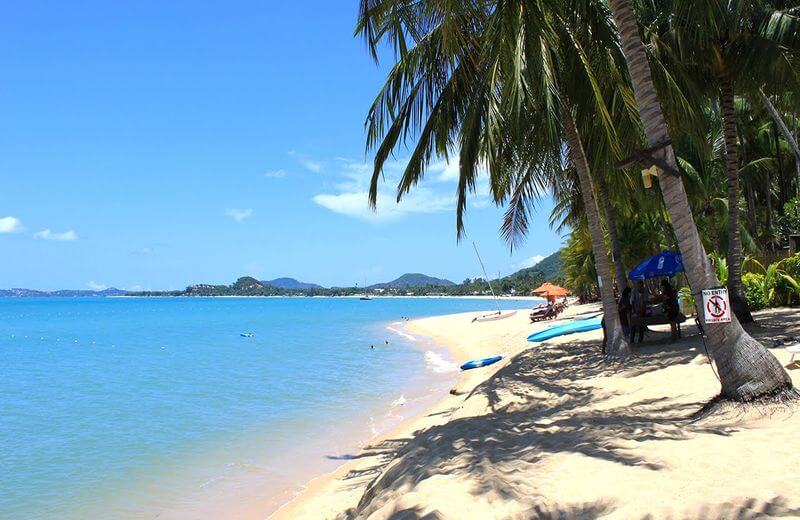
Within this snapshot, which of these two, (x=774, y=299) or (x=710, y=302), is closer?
(x=710, y=302)

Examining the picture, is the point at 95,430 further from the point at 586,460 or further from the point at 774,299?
the point at 774,299

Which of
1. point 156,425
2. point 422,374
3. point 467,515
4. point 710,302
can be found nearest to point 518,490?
point 467,515

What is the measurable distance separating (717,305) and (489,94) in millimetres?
4395

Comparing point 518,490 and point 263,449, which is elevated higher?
point 518,490

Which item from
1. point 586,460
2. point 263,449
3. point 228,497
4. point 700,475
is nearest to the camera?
point 700,475

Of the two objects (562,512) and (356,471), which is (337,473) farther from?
(562,512)

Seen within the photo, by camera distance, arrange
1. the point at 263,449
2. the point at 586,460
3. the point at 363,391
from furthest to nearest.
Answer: the point at 363,391, the point at 263,449, the point at 586,460

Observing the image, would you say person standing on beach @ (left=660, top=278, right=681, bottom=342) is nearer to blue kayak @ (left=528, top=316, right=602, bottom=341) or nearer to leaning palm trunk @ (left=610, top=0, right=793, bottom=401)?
leaning palm trunk @ (left=610, top=0, right=793, bottom=401)

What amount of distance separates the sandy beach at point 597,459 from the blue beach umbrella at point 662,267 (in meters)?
2.43

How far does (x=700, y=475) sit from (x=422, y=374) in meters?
14.9

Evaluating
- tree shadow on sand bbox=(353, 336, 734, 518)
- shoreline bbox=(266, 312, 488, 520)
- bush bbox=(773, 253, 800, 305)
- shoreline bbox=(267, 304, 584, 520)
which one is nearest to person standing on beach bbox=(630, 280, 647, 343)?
tree shadow on sand bbox=(353, 336, 734, 518)

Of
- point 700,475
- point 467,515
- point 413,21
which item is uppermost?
point 413,21

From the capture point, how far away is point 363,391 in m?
15.6

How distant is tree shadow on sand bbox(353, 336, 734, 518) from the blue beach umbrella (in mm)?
2662
